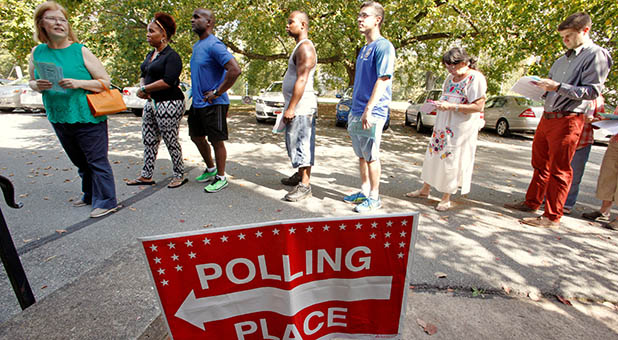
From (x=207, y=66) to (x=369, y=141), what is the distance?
6.93 ft

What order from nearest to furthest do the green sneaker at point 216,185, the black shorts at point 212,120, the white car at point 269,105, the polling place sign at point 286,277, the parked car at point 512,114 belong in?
the polling place sign at point 286,277 < the black shorts at point 212,120 < the green sneaker at point 216,185 < the parked car at point 512,114 < the white car at point 269,105

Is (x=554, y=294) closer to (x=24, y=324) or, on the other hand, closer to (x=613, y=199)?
(x=613, y=199)

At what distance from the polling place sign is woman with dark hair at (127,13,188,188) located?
343cm

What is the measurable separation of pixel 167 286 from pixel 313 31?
32.9 ft

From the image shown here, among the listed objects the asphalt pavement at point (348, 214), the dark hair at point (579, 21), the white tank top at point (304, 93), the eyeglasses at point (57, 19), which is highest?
the dark hair at point (579, 21)

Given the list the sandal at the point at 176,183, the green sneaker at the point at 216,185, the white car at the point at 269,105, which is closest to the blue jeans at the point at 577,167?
the green sneaker at the point at 216,185

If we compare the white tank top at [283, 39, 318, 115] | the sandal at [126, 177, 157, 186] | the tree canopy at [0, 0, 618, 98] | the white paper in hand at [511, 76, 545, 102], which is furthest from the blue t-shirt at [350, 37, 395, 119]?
the tree canopy at [0, 0, 618, 98]

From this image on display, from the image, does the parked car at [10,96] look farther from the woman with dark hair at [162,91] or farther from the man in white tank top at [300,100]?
the man in white tank top at [300,100]

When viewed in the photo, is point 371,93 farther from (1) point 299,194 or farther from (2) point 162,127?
(2) point 162,127

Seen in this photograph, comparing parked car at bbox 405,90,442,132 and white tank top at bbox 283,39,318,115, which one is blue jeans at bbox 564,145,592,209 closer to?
white tank top at bbox 283,39,318,115

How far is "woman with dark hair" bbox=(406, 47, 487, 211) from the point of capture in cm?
351

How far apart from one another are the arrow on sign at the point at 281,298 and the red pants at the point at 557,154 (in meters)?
3.13

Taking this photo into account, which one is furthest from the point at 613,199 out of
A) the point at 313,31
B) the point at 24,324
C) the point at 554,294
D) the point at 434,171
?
the point at 313,31

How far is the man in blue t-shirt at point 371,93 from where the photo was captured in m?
3.35
